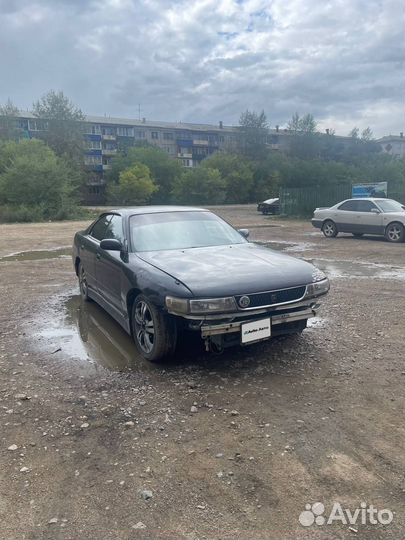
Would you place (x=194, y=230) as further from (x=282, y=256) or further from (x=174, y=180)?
(x=174, y=180)

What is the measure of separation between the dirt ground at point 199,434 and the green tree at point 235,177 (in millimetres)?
53936

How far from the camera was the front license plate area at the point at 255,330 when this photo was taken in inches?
A: 149

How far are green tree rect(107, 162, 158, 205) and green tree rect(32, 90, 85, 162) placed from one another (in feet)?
27.9

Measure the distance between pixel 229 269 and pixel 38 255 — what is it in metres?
9.97

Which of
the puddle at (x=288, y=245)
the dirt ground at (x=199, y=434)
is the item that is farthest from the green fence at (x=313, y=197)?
the dirt ground at (x=199, y=434)

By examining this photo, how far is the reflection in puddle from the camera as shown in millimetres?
4441

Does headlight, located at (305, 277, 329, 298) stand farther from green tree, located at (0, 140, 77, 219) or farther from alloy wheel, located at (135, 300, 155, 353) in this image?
green tree, located at (0, 140, 77, 219)

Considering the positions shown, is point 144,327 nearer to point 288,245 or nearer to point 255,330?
point 255,330

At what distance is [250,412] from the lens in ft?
10.8

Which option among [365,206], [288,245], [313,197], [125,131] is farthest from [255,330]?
[125,131]

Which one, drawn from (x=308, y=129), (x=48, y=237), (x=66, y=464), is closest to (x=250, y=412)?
(x=66, y=464)

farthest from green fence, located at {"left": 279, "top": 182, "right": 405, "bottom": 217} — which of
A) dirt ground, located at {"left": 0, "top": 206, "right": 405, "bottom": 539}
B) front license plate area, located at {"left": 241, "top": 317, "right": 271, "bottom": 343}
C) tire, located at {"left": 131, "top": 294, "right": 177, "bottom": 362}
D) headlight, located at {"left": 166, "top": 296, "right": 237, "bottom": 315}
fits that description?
headlight, located at {"left": 166, "top": 296, "right": 237, "bottom": 315}

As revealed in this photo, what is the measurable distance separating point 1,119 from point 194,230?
63.8 meters

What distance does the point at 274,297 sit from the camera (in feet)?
12.8
